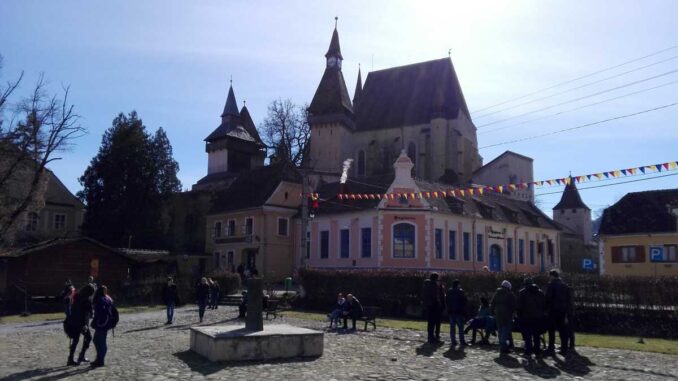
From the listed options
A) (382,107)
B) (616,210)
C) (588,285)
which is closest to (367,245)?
(616,210)

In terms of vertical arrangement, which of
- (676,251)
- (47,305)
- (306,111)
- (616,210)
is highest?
(306,111)

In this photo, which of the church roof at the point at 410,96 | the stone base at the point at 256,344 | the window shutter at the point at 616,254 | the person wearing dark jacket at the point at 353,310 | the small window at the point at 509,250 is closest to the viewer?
the stone base at the point at 256,344

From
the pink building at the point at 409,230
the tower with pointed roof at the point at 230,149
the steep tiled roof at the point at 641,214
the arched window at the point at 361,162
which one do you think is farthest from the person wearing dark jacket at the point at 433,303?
the tower with pointed roof at the point at 230,149

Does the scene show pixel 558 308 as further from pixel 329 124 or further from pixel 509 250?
pixel 329 124

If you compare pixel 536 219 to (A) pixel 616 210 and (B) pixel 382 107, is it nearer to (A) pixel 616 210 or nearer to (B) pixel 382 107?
(A) pixel 616 210

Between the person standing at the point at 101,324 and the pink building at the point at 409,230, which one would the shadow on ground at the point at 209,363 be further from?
the pink building at the point at 409,230

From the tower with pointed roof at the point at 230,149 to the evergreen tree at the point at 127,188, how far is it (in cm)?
1015

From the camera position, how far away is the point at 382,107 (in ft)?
227

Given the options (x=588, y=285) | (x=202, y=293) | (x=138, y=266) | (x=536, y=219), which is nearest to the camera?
(x=588, y=285)

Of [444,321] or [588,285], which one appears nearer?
[588,285]

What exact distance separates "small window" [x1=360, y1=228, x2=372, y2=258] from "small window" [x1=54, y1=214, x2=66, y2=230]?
32688mm

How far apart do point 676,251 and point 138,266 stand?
33.5 m

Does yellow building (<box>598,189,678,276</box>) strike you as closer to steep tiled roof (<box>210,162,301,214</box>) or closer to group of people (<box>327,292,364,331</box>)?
steep tiled roof (<box>210,162,301,214</box>)

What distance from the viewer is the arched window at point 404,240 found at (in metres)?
40.4
